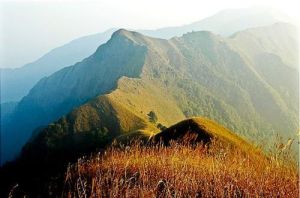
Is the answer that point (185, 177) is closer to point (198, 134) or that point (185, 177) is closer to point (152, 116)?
point (198, 134)

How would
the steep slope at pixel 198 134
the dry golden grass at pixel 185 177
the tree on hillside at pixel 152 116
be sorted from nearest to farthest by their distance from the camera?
the dry golden grass at pixel 185 177, the steep slope at pixel 198 134, the tree on hillside at pixel 152 116

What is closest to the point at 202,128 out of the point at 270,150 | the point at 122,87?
the point at 270,150

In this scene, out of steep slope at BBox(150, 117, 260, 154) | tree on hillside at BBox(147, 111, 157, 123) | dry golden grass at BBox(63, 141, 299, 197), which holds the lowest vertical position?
tree on hillside at BBox(147, 111, 157, 123)

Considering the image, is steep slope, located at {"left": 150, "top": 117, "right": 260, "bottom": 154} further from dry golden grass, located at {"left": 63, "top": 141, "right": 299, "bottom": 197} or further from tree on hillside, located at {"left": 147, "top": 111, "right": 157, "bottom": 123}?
tree on hillside, located at {"left": 147, "top": 111, "right": 157, "bottom": 123}

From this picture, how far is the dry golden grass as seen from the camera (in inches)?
285

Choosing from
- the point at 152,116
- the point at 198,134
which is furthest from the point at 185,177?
the point at 152,116

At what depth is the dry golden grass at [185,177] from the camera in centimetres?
723

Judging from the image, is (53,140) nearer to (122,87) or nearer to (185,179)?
(122,87)

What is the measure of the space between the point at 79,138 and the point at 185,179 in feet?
465

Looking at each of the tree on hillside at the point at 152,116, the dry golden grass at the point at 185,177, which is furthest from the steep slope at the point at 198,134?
the tree on hillside at the point at 152,116

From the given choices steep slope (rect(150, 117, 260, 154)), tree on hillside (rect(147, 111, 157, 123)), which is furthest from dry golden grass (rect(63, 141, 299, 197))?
tree on hillside (rect(147, 111, 157, 123))

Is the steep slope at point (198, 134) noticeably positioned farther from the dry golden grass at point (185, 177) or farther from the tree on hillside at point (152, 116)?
the tree on hillside at point (152, 116)

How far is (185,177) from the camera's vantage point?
7.60m

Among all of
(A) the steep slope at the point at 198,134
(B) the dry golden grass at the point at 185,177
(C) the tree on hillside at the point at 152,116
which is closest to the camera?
(B) the dry golden grass at the point at 185,177
